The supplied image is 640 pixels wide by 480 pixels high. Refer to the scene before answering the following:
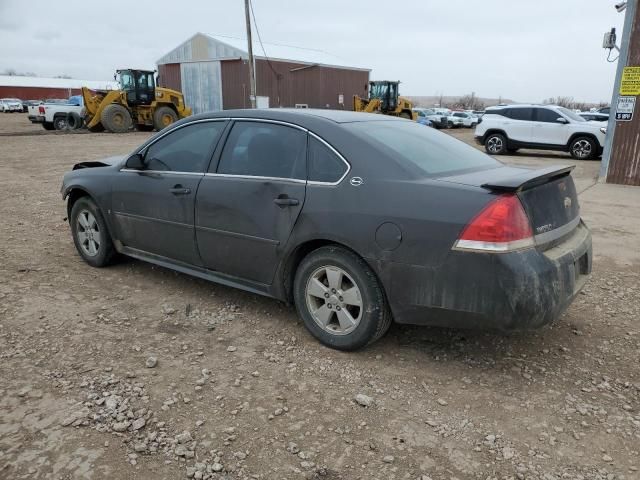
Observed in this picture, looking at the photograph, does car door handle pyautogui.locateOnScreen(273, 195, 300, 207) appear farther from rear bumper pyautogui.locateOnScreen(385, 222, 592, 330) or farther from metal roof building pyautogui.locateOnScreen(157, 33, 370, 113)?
metal roof building pyautogui.locateOnScreen(157, 33, 370, 113)

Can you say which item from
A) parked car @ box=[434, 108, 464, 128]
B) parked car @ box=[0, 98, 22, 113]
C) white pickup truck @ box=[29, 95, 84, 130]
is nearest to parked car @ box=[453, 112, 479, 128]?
parked car @ box=[434, 108, 464, 128]

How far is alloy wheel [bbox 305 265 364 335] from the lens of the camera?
3.25 meters

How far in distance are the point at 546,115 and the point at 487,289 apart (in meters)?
15.7

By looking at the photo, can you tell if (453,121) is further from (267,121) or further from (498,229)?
(498,229)

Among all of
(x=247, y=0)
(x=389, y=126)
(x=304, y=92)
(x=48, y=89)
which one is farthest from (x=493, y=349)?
(x=48, y=89)

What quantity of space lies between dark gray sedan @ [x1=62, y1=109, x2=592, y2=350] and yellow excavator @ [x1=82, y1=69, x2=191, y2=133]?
67.8 feet

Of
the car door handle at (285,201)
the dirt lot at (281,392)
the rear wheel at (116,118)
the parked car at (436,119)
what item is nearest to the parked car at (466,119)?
the parked car at (436,119)

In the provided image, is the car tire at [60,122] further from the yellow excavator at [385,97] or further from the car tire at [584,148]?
the car tire at [584,148]

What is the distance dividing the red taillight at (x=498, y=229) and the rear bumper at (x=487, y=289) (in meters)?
0.05

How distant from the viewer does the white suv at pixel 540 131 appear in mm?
16062

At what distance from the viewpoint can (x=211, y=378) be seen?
3086 mm

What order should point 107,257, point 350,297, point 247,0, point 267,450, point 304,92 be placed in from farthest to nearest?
point 304,92 → point 247,0 → point 107,257 → point 350,297 → point 267,450

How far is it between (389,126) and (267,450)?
235cm

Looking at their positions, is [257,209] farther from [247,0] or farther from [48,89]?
[48,89]
